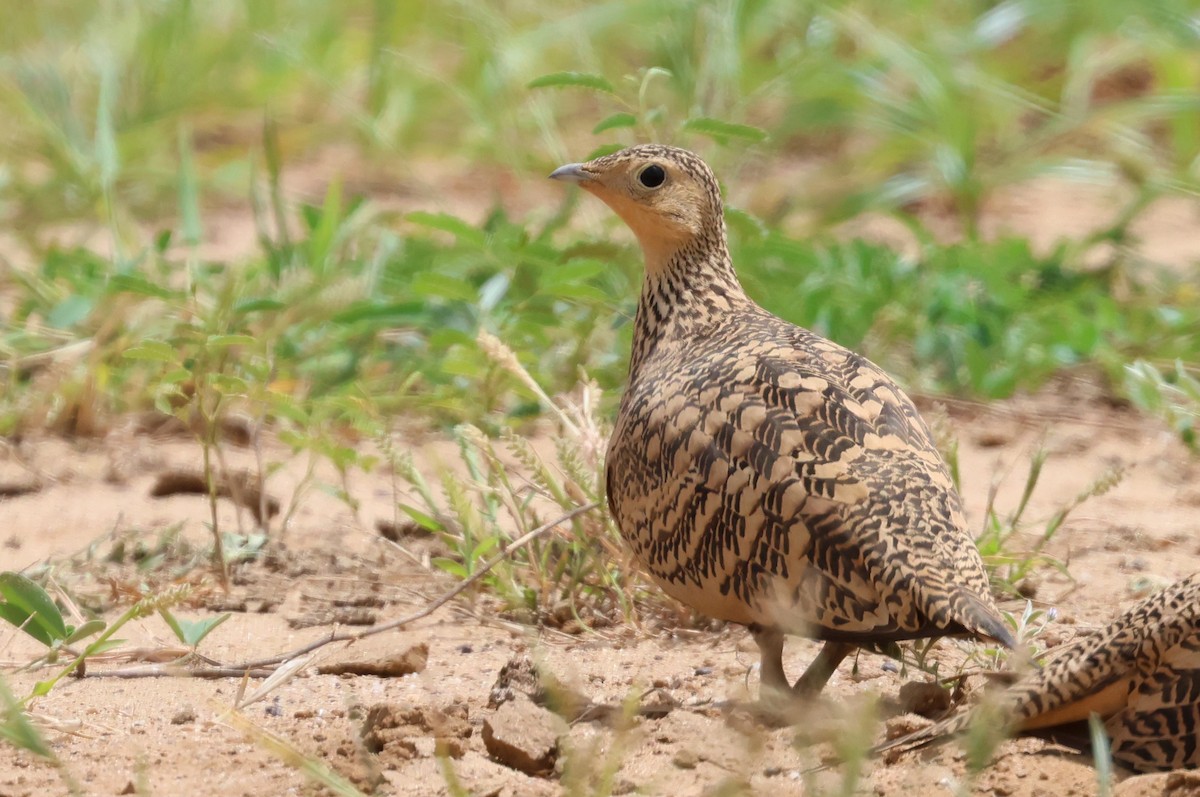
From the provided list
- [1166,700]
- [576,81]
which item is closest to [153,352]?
[576,81]

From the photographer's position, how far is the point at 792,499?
2850 mm

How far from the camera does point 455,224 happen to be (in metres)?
4.46

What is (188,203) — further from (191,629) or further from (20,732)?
(20,732)

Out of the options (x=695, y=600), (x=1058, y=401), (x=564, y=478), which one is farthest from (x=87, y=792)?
(x=1058, y=401)

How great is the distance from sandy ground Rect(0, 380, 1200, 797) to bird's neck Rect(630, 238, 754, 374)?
1.81ft

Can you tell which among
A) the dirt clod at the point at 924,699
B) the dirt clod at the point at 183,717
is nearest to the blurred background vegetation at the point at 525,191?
the dirt clod at the point at 183,717

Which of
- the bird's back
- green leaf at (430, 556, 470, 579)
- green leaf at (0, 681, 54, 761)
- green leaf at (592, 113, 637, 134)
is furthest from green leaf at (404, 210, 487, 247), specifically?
green leaf at (0, 681, 54, 761)

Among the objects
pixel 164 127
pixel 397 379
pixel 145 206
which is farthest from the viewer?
pixel 164 127

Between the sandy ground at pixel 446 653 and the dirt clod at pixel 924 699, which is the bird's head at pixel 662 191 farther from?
the dirt clod at pixel 924 699

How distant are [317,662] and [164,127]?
16.0 feet

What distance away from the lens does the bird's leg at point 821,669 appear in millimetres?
3064

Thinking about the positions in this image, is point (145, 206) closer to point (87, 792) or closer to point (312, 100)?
point (312, 100)

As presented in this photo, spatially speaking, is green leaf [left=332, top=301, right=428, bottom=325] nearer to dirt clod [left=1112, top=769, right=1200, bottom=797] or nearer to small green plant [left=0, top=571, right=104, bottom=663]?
small green plant [left=0, top=571, right=104, bottom=663]

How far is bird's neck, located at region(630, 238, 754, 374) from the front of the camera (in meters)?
3.67
